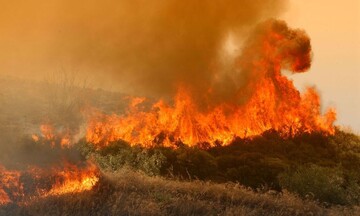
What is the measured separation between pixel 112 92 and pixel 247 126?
2001cm

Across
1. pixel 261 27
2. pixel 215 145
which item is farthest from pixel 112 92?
pixel 215 145

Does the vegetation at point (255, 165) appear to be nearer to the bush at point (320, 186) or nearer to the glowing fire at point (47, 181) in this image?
the bush at point (320, 186)

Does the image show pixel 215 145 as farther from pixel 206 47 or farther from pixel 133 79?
pixel 133 79

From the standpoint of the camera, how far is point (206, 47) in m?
29.3

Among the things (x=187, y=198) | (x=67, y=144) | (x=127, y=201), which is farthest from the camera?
(x=67, y=144)

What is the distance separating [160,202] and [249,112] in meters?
13.4

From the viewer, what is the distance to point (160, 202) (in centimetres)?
1224

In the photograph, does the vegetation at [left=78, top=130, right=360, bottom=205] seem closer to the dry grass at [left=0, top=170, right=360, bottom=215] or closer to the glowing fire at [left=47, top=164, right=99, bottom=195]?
the dry grass at [left=0, top=170, right=360, bottom=215]

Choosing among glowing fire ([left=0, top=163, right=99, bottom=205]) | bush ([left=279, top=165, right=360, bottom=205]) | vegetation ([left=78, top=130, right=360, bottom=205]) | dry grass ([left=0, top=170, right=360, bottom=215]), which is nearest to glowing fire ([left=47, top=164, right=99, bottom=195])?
glowing fire ([left=0, top=163, right=99, bottom=205])

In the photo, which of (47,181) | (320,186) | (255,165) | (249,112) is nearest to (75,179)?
(47,181)

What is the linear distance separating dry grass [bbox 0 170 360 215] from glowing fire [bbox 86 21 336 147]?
7.80 meters

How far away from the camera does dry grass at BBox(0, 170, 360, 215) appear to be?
37.3 ft

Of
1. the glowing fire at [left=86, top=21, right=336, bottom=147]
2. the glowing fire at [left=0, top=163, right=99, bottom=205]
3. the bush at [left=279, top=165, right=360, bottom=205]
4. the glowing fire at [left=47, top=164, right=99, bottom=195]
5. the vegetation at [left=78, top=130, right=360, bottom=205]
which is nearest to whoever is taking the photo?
the glowing fire at [left=0, top=163, right=99, bottom=205]

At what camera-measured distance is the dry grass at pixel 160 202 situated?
11.4 meters
